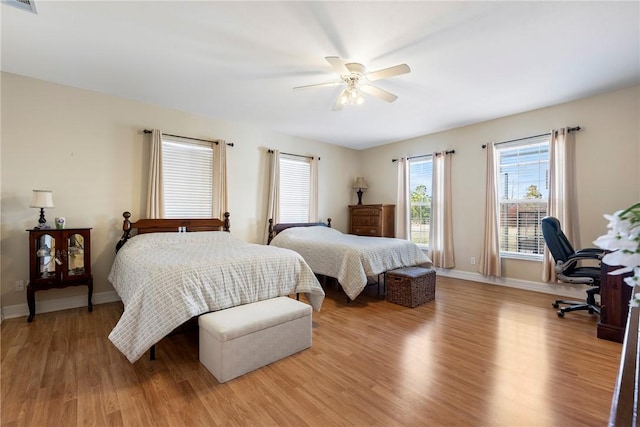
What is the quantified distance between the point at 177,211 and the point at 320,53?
2999 mm

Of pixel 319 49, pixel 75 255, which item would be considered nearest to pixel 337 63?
pixel 319 49

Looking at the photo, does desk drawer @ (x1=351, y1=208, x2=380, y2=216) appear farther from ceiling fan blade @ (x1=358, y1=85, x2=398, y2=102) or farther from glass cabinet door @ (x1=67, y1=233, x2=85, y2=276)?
glass cabinet door @ (x1=67, y1=233, x2=85, y2=276)

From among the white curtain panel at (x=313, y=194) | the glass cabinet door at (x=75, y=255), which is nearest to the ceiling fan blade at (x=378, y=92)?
the white curtain panel at (x=313, y=194)

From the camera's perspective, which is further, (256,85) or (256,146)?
(256,146)

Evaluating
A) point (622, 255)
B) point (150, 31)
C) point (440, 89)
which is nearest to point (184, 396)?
point (622, 255)

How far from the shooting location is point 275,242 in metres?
4.86

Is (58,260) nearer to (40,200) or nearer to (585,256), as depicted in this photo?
(40,200)

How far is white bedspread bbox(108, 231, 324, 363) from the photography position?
2.06m

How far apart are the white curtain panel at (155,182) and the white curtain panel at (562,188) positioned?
18.1ft

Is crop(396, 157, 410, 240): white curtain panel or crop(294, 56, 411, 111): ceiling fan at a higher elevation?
crop(294, 56, 411, 111): ceiling fan

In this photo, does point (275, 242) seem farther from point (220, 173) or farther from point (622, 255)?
point (622, 255)

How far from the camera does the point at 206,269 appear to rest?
2.39 metres

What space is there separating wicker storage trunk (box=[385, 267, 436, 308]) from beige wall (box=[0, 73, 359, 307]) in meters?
3.48

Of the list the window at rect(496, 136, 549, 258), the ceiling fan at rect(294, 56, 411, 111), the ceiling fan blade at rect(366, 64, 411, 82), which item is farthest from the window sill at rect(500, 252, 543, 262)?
the ceiling fan blade at rect(366, 64, 411, 82)
